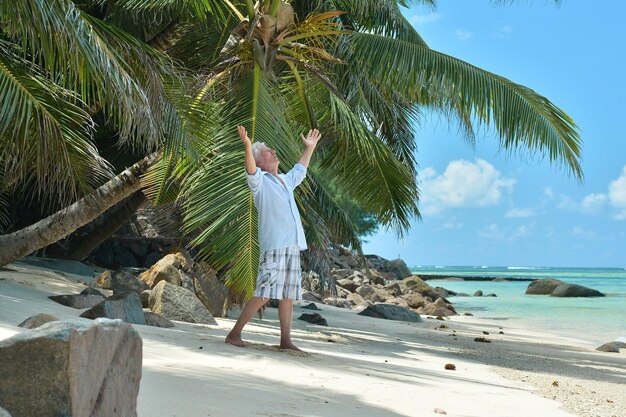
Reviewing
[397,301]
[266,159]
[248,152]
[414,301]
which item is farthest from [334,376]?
[414,301]

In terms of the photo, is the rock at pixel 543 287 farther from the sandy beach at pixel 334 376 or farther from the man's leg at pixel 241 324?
the man's leg at pixel 241 324

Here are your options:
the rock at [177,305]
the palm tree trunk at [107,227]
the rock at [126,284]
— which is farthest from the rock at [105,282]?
the palm tree trunk at [107,227]

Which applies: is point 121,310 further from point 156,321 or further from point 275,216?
point 275,216

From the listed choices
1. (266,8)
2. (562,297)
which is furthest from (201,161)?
(562,297)

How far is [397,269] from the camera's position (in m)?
39.3

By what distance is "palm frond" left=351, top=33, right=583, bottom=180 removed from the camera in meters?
9.92

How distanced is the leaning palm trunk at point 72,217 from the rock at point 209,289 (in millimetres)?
1373

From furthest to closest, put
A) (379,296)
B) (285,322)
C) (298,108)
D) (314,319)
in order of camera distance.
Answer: (379,296), (314,319), (298,108), (285,322)

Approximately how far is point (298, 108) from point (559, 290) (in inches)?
1074

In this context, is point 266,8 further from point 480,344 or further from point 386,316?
point 386,316

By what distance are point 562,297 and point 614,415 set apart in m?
30.8

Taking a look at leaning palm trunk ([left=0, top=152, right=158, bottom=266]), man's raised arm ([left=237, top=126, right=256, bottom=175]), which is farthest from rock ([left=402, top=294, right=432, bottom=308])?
man's raised arm ([left=237, top=126, right=256, bottom=175])

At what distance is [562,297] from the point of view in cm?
3475

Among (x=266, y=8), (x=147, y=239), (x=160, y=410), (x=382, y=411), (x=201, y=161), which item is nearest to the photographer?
(x=160, y=410)
